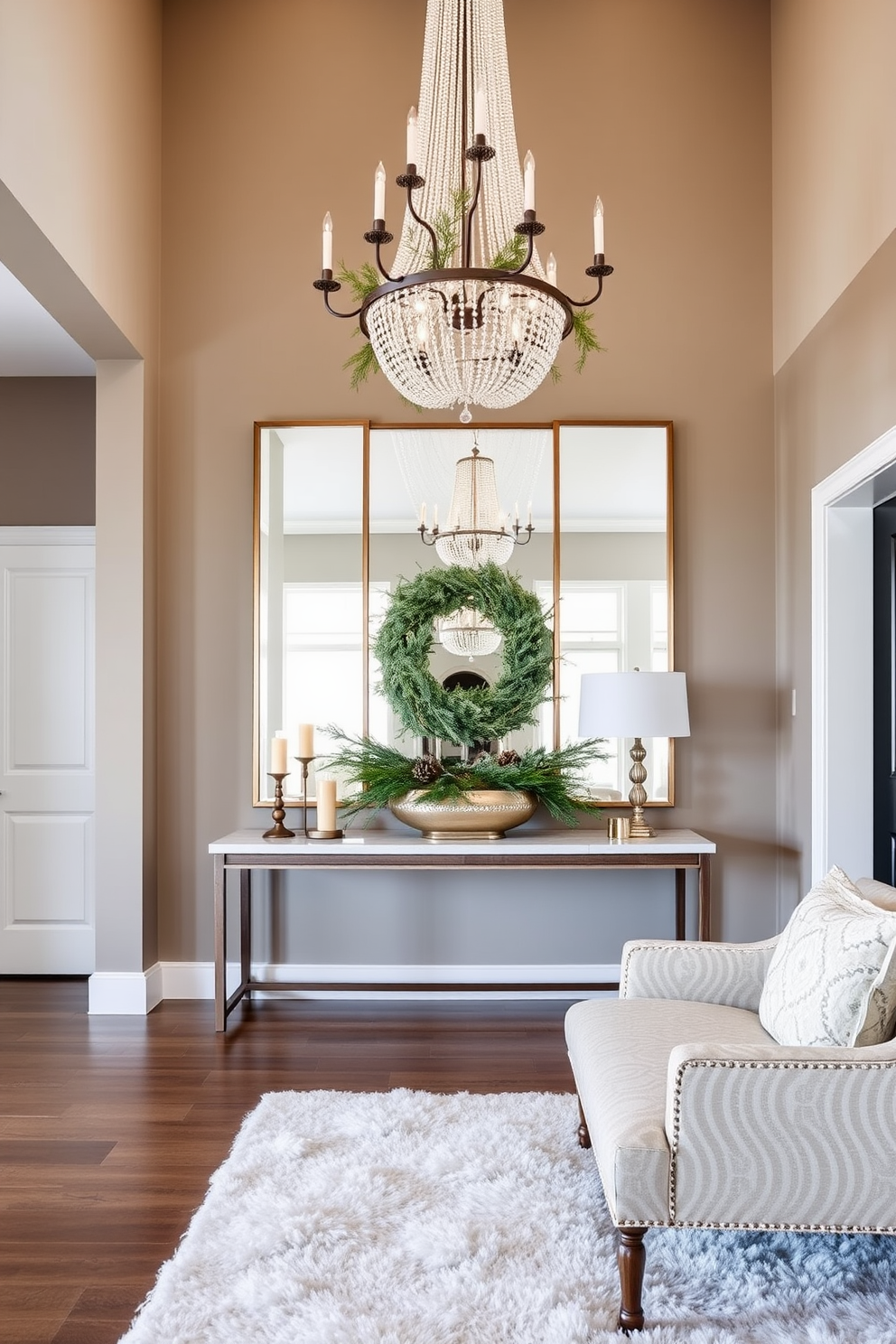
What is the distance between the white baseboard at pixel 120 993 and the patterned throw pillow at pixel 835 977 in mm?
2517

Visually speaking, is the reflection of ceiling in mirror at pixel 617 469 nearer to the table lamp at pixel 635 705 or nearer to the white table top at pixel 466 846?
the table lamp at pixel 635 705

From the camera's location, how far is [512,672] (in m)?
4.09

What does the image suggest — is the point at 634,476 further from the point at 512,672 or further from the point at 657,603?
the point at 512,672

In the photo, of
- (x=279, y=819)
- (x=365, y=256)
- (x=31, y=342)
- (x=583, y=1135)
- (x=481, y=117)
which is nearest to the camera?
(x=481, y=117)

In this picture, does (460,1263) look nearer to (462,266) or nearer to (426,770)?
(426,770)

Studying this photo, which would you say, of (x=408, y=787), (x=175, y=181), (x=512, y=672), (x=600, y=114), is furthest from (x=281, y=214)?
(x=408, y=787)

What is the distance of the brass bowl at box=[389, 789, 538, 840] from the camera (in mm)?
3771

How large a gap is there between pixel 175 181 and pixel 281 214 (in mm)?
471

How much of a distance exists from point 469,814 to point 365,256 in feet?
7.71

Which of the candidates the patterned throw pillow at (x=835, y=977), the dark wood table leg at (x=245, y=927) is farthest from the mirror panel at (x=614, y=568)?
the patterned throw pillow at (x=835, y=977)

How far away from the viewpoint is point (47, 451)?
4.84 meters

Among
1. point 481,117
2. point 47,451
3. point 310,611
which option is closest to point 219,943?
point 310,611

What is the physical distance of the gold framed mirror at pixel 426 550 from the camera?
13.6 feet

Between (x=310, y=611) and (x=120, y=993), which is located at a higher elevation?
(x=310, y=611)
